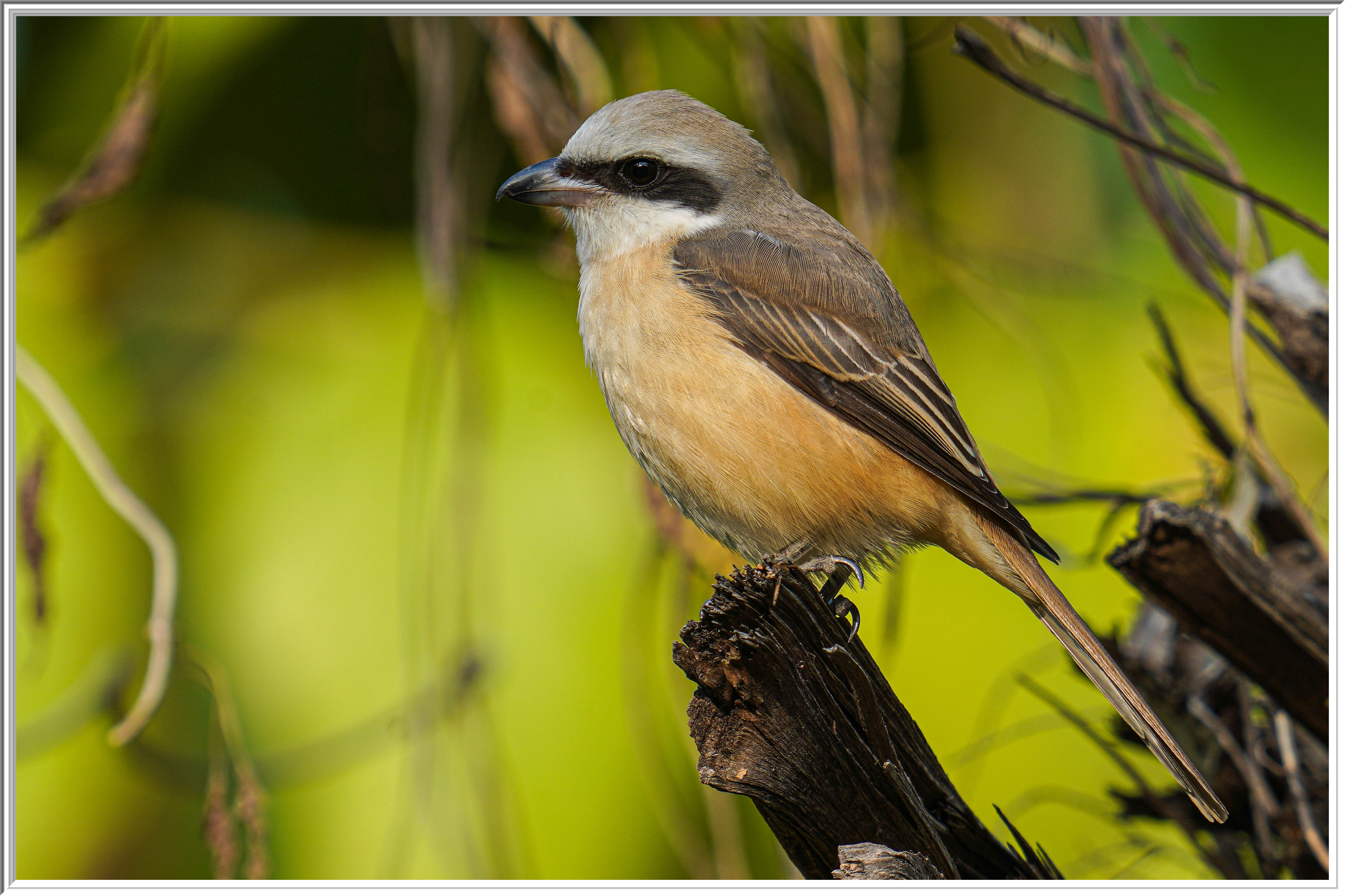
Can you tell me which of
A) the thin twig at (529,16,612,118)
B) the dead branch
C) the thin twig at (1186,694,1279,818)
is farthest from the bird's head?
the thin twig at (1186,694,1279,818)

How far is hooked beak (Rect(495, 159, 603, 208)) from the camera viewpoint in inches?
96.4

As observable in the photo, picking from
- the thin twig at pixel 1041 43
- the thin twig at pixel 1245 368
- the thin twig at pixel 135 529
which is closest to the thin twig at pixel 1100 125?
the thin twig at pixel 1245 368

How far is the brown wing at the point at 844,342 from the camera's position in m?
2.17

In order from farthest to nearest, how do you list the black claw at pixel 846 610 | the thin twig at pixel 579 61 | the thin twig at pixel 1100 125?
the thin twig at pixel 579 61, the thin twig at pixel 1100 125, the black claw at pixel 846 610

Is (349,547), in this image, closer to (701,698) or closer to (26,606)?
(26,606)

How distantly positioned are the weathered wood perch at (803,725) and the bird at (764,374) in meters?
0.23

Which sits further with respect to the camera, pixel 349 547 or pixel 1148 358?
pixel 349 547

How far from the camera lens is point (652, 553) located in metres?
3.05

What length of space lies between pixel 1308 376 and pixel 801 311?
120 centimetres

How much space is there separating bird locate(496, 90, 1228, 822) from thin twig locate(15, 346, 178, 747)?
46.7 inches

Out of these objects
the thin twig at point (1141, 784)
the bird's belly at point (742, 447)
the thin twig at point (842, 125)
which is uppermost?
the thin twig at point (842, 125)

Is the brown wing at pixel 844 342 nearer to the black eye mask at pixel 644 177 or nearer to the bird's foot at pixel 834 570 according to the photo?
the black eye mask at pixel 644 177

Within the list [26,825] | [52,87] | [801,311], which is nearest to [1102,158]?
[801,311]

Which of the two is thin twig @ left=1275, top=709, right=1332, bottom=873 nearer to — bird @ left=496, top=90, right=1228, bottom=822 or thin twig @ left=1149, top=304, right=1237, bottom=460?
bird @ left=496, top=90, right=1228, bottom=822
